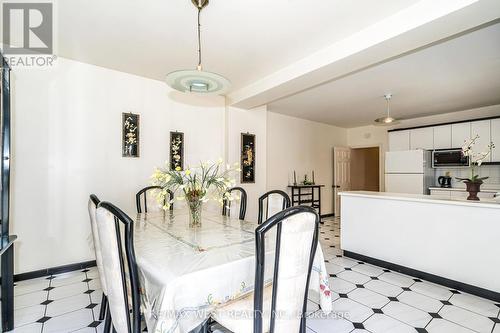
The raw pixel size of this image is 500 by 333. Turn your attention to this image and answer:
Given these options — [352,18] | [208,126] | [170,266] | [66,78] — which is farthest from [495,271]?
[66,78]

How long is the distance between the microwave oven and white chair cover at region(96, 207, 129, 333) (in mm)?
5808

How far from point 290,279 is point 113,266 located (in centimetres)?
92

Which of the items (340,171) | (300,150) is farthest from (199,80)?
(340,171)

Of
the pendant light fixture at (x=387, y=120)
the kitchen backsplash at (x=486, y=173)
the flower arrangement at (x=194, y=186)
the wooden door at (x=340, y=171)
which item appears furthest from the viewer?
the wooden door at (x=340, y=171)

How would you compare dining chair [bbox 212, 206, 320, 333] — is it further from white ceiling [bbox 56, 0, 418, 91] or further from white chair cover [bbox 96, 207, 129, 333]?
white ceiling [bbox 56, 0, 418, 91]

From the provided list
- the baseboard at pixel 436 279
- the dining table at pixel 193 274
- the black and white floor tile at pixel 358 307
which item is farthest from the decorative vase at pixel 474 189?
the dining table at pixel 193 274

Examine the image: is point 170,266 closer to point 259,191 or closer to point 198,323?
point 198,323

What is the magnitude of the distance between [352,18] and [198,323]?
8.44ft

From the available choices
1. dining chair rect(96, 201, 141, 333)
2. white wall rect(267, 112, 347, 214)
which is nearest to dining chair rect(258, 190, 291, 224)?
dining chair rect(96, 201, 141, 333)

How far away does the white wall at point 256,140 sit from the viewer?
14.2 ft

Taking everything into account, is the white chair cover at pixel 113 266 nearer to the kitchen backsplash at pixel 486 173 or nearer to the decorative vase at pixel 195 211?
the decorative vase at pixel 195 211

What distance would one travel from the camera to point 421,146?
532cm

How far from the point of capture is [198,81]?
197 cm

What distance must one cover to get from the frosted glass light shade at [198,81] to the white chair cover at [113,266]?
1.12 metres
